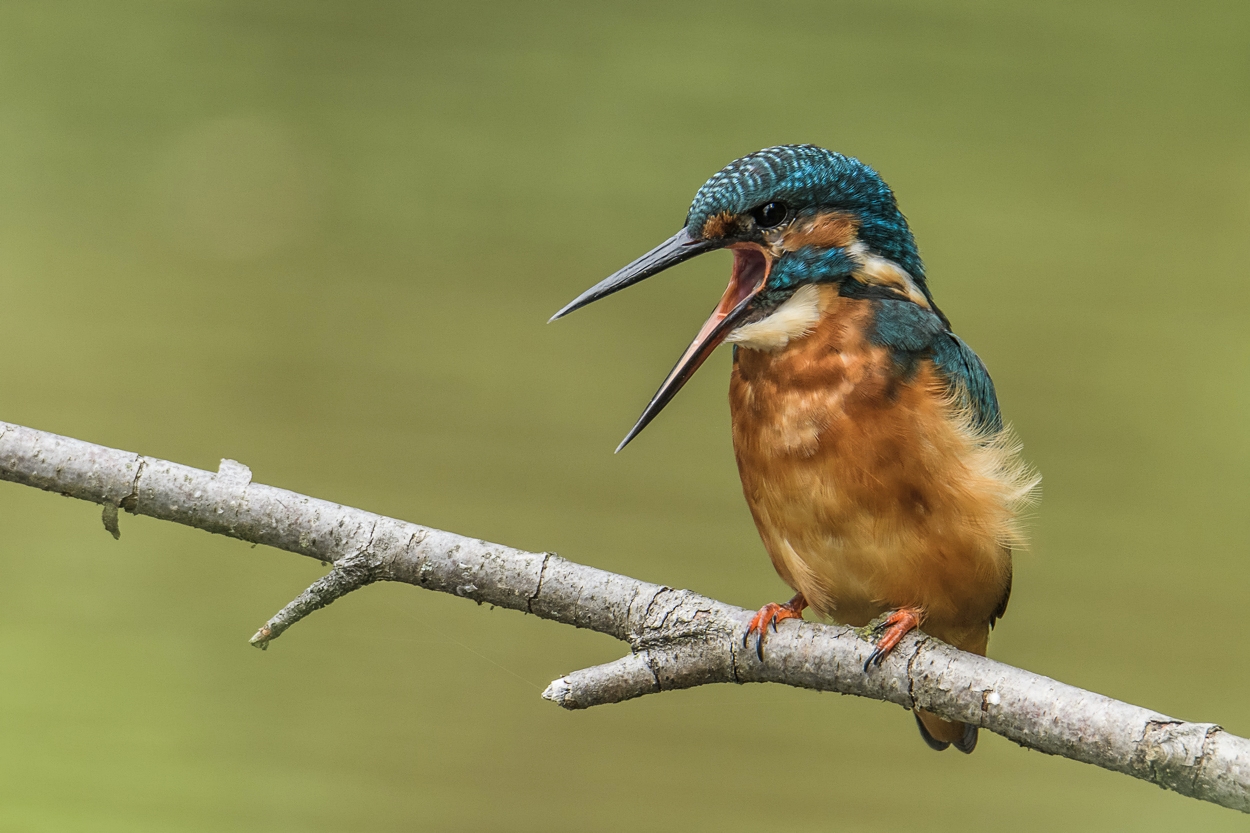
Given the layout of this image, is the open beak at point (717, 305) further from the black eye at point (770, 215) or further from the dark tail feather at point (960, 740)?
the dark tail feather at point (960, 740)

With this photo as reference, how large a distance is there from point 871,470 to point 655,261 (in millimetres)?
287

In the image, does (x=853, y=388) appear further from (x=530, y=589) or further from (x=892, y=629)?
(x=530, y=589)

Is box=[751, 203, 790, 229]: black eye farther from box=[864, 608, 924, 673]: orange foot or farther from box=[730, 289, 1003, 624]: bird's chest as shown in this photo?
box=[864, 608, 924, 673]: orange foot

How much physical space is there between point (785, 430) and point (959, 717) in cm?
32

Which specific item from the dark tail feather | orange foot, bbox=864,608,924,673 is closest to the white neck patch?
orange foot, bbox=864,608,924,673

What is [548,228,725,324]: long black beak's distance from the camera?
35.7 inches

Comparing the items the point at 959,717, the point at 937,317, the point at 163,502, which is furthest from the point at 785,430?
the point at 163,502

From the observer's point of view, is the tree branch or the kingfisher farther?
Answer: the kingfisher

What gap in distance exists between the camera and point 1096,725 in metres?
0.73

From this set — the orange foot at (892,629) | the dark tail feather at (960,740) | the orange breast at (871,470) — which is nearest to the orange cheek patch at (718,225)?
the orange breast at (871,470)

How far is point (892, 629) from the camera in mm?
899

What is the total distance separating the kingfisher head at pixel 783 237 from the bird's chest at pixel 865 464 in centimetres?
4

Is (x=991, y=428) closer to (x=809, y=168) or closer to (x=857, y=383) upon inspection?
(x=857, y=383)

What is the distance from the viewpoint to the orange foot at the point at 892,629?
34.0 inches
